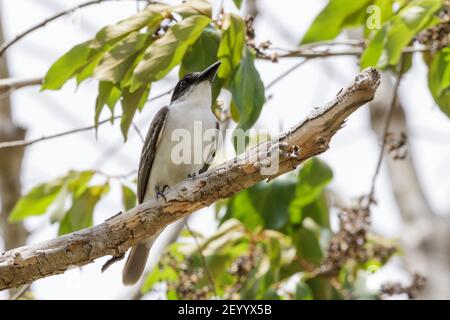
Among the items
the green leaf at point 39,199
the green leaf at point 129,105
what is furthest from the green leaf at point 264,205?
the green leaf at point 129,105

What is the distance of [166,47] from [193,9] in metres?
0.32

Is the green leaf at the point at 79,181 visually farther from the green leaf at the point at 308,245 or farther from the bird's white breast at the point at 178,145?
the green leaf at the point at 308,245

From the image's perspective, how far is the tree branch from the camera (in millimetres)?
4086

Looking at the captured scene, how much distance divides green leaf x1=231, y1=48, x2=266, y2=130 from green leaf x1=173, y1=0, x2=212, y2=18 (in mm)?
350

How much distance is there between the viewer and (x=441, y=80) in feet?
17.2

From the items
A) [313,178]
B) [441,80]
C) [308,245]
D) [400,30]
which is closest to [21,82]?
[313,178]

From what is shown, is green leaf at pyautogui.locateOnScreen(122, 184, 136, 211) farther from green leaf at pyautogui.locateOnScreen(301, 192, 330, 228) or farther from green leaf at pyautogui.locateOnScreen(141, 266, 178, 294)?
green leaf at pyautogui.locateOnScreen(301, 192, 330, 228)

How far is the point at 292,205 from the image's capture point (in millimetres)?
6320

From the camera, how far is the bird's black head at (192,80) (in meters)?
5.34

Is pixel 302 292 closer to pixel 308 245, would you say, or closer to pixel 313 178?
pixel 308 245

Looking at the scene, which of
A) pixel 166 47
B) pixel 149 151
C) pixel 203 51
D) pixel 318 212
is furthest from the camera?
pixel 318 212

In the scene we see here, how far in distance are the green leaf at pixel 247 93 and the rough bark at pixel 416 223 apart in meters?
4.36

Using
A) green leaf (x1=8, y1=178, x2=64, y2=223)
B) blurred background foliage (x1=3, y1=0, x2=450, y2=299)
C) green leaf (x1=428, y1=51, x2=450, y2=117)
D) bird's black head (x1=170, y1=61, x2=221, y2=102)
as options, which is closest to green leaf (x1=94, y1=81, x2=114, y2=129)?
blurred background foliage (x1=3, y1=0, x2=450, y2=299)

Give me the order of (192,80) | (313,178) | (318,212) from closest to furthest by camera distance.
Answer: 1. (192,80)
2. (313,178)
3. (318,212)
